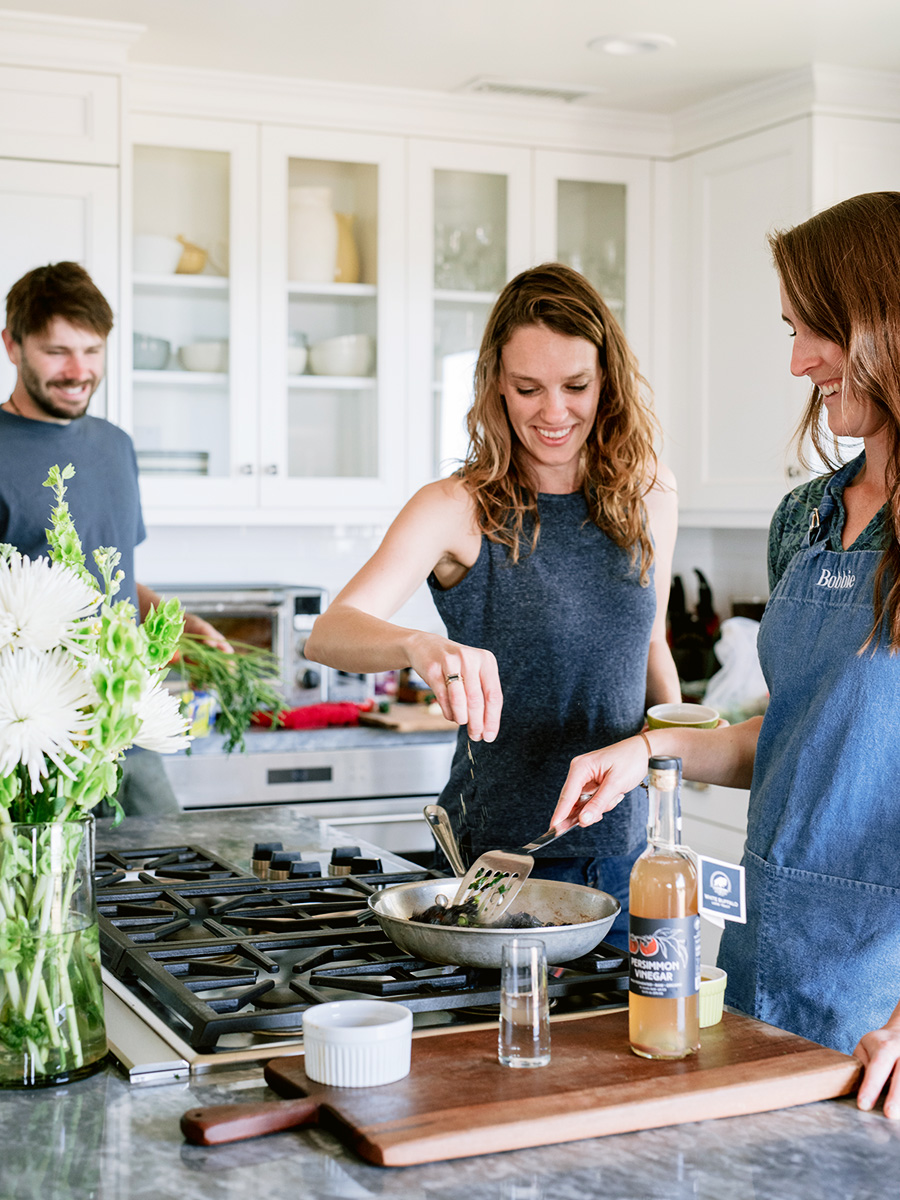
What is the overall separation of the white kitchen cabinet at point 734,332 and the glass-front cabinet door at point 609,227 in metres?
0.10

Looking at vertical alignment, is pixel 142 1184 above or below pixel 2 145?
below

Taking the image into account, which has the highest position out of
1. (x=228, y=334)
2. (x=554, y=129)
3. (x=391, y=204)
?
(x=554, y=129)


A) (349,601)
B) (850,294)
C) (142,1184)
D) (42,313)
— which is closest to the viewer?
(142,1184)

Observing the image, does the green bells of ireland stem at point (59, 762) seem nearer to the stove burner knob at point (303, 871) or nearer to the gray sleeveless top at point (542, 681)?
the stove burner knob at point (303, 871)

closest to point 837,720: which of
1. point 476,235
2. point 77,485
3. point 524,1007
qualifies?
point 524,1007

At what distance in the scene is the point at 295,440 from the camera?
367 centimetres

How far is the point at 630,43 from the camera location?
3.23 m

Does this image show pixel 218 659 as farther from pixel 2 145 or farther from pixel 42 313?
pixel 2 145

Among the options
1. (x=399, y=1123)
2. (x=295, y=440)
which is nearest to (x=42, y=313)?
(x=295, y=440)

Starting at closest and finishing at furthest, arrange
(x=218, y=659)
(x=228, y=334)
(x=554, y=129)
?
(x=218, y=659) < (x=228, y=334) < (x=554, y=129)

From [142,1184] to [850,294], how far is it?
105 cm

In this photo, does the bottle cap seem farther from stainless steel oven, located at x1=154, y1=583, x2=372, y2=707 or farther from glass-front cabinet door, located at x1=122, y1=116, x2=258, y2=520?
glass-front cabinet door, located at x1=122, y1=116, x2=258, y2=520

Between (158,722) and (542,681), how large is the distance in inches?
33.3

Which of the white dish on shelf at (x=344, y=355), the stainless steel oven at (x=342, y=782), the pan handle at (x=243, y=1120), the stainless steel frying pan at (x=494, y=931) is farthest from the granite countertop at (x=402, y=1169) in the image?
the white dish on shelf at (x=344, y=355)
